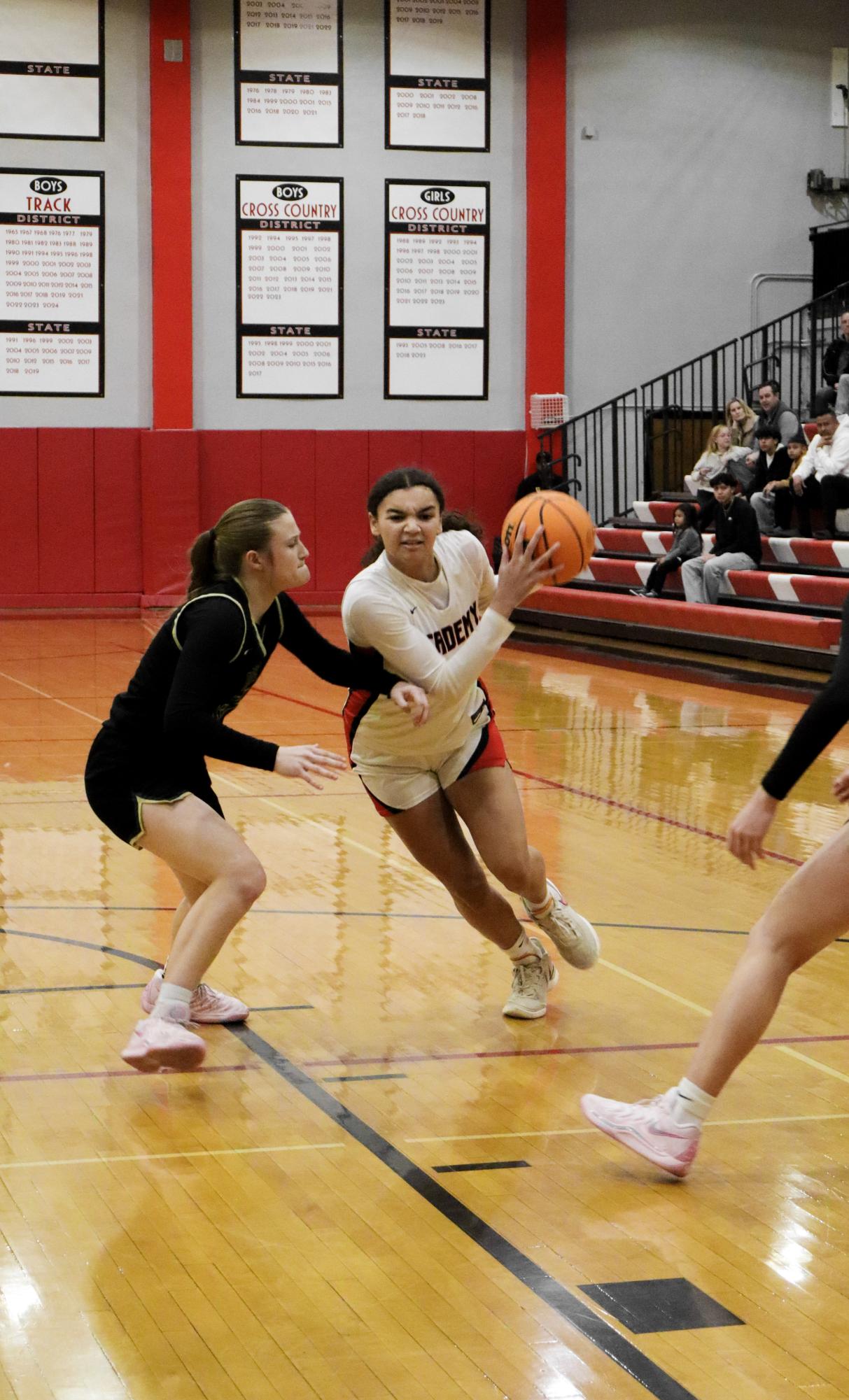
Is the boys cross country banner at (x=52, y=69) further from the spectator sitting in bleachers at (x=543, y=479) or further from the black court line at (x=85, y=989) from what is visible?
the black court line at (x=85, y=989)

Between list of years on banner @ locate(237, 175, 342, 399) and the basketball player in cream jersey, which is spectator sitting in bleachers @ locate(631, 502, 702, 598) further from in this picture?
the basketball player in cream jersey

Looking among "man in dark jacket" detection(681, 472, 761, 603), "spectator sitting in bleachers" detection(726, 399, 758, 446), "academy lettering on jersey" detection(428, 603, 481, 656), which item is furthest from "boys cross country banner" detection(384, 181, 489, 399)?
"academy lettering on jersey" detection(428, 603, 481, 656)

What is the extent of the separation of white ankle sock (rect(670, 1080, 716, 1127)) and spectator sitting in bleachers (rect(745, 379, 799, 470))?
38.0ft

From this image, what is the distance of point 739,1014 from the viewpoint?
319cm

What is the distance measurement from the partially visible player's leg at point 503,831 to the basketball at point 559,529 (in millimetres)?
548

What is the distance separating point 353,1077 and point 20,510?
13.2 meters

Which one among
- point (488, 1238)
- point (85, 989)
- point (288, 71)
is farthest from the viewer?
point (288, 71)

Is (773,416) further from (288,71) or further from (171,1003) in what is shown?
(171,1003)

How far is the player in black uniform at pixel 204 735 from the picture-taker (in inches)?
150

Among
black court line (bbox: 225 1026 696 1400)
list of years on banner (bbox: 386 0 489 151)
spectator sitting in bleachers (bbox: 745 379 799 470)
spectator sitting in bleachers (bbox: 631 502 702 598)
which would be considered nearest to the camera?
black court line (bbox: 225 1026 696 1400)

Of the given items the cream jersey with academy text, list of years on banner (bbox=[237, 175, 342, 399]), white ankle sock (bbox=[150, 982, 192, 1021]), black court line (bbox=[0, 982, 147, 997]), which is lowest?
black court line (bbox=[0, 982, 147, 997])

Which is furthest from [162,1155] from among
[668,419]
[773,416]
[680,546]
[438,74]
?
[438,74]

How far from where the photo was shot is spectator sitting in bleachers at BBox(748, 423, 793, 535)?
1410cm

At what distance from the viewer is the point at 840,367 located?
48.8 ft
